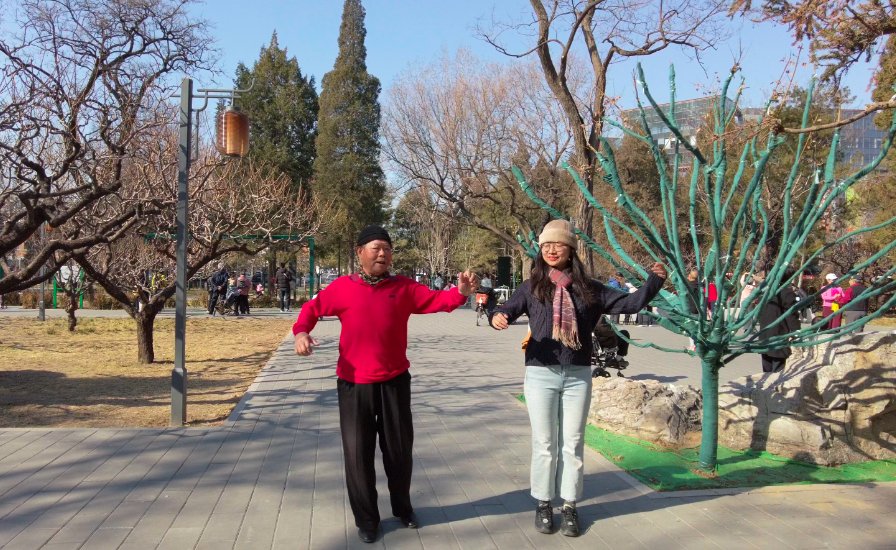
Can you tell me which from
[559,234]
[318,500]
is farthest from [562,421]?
[318,500]

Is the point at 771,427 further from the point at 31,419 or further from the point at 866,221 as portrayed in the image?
the point at 866,221

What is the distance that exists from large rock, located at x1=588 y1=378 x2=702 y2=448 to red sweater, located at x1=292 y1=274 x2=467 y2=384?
3.03 metres

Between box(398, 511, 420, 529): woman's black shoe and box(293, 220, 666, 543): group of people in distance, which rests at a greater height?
box(293, 220, 666, 543): group of people in distance

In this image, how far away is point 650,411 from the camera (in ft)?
21.3

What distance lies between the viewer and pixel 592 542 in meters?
4.04

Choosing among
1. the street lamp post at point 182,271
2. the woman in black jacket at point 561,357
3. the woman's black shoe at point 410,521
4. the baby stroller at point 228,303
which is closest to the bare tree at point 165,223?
the street lamp post at point 182,271

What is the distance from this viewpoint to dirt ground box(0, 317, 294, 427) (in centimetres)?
778

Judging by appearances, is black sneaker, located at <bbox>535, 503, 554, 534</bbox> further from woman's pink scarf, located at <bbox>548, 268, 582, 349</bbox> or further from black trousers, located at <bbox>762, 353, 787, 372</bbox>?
black trousers, located at <bbox>762, 353, 787, 372</bbox>

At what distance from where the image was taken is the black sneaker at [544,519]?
4133mm

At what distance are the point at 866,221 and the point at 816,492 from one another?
26.3 metres

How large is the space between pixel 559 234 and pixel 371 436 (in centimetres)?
157

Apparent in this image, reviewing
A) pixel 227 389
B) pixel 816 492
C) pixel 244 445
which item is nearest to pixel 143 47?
pixel 227 389

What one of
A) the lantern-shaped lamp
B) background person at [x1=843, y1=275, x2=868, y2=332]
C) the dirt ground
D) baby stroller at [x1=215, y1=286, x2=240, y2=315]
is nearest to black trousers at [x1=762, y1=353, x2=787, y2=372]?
background person at [x1=843, y1=275, x2=868, y2=332]

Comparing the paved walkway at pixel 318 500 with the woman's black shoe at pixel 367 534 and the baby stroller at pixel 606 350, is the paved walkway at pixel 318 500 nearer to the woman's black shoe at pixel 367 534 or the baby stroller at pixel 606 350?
the woman's black shoe at pixel 367 534
